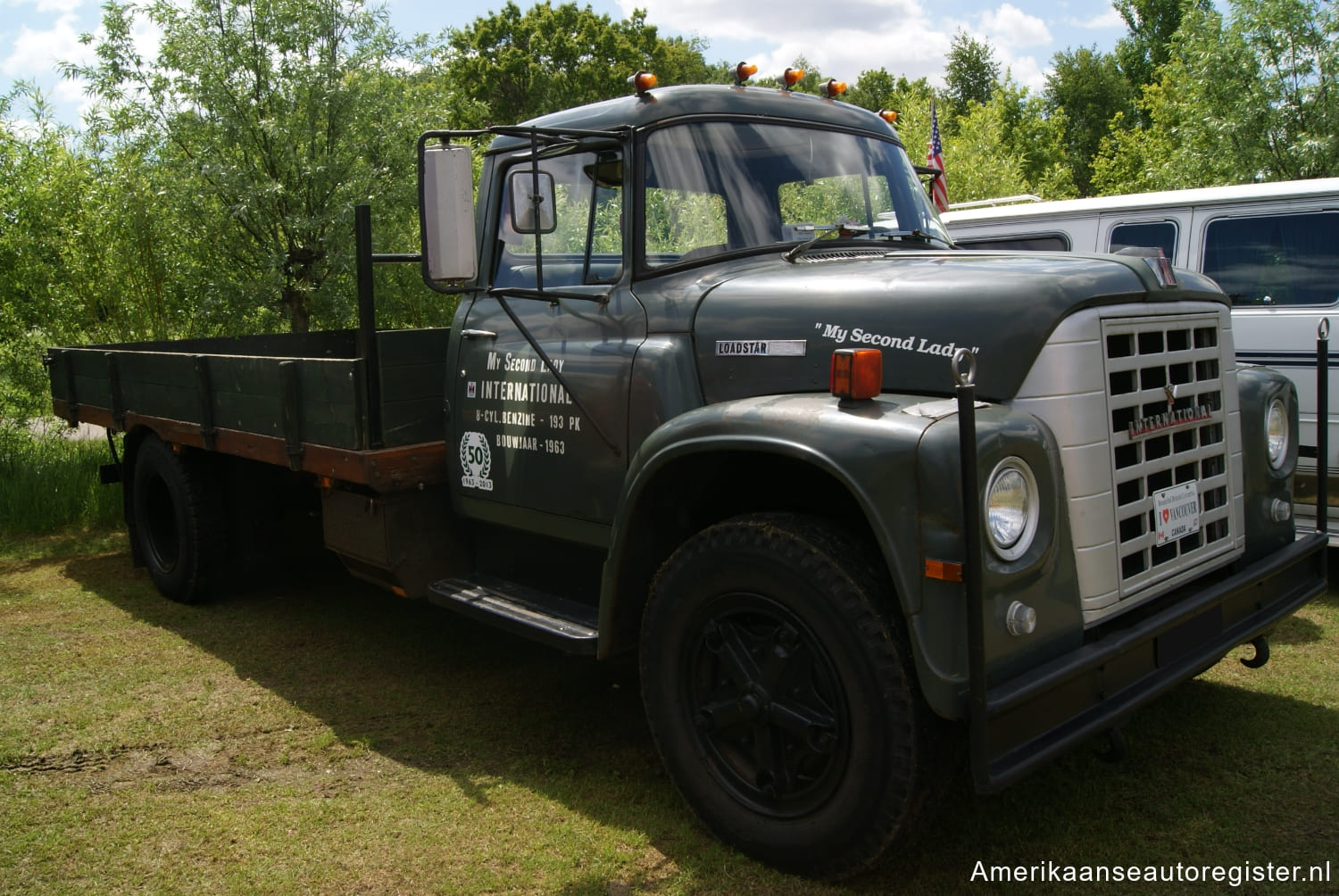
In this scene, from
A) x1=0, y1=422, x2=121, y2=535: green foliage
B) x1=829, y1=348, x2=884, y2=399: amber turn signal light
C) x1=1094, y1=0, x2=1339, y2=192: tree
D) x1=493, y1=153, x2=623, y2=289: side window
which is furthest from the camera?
x1=1094, y1=0, x2=1339, y2=192: tree

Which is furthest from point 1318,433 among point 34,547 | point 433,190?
point 34,547

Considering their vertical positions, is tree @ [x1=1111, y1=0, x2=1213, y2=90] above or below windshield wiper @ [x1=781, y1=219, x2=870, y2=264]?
above

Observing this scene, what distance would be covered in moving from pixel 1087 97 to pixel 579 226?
136 ft

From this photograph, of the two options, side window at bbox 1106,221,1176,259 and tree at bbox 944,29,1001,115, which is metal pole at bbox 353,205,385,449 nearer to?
side window at bbox 1106,221,1176,259

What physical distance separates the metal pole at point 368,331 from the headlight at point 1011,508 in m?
2.50

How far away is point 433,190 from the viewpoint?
12.0 feet

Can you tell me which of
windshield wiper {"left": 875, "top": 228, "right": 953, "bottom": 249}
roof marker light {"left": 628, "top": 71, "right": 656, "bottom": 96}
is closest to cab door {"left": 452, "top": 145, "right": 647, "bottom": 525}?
roof marker light {"left": 628, "top": 71, "right": 656, "bottom": 96}

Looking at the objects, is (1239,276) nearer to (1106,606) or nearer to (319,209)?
(1106,606)

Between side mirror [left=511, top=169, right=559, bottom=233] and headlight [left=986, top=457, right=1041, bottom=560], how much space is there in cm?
184

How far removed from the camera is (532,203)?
368cm

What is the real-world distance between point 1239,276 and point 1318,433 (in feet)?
10.2

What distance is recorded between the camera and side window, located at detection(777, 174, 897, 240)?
13.0ft

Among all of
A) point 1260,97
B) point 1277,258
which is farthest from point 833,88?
point 1260,97

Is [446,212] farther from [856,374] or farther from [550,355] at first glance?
[856,374]
